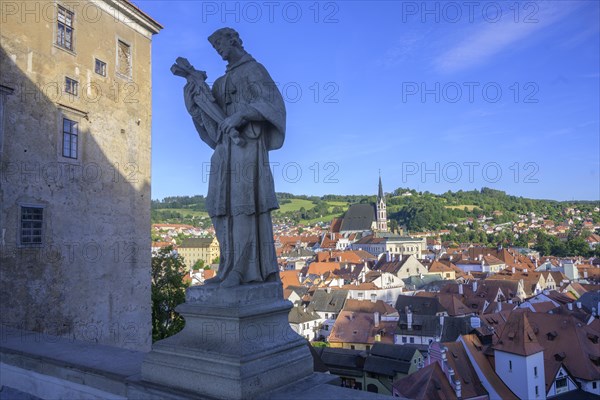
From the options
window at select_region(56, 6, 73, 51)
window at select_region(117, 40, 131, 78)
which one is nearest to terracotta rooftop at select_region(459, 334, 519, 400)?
window at select_region(117, 40, 131, 78)

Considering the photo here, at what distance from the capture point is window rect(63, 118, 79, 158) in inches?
505

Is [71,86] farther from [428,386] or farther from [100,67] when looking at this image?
[428,386]

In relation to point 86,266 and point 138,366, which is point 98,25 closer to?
point 86,266

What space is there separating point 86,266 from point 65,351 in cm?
932

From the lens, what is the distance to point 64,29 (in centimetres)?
1305

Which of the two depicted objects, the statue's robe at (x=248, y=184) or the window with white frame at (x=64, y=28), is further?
the window with white frame at (x=64, y=28)

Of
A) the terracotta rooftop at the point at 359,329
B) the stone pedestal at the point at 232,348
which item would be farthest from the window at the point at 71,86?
the terracotta rooftop at the point at 359,329

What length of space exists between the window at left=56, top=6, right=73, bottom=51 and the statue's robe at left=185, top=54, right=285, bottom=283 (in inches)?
445

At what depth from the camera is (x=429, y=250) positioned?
12019cm

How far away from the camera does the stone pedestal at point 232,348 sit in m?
3.14

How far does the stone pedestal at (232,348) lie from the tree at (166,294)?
A: 16081mm

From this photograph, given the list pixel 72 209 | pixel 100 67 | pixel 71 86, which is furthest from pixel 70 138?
pixel 100 67

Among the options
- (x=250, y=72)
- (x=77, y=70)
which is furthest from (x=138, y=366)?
(x=77, y=70)

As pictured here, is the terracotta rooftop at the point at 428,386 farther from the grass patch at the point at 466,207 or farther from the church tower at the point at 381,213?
the grass patch at the point at 466,207
